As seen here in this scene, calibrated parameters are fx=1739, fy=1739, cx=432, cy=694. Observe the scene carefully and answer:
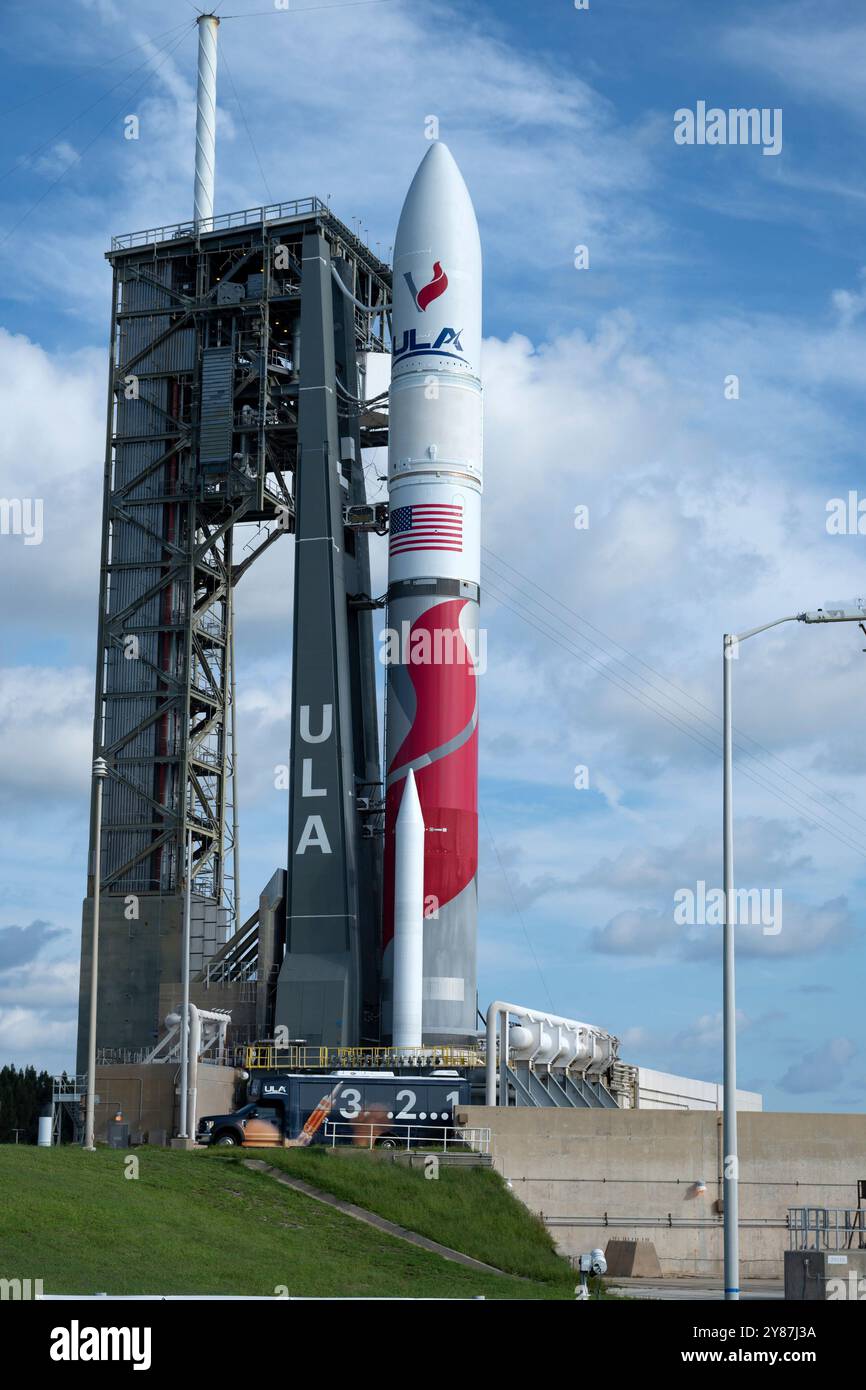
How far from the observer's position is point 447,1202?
43125 mm

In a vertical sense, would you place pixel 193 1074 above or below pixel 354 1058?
below

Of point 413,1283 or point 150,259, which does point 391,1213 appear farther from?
point 150,259

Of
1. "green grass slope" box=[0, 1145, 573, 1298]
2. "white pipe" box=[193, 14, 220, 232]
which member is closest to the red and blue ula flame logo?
"white pipe" box=[193, 14, 220, 232]

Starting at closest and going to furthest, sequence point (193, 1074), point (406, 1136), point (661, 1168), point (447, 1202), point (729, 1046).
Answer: point (729, 1046), point (447, 1202), point (661, 1168), point (406, 1136), point (193, 1074)

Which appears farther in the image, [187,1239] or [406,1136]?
[406,1136]

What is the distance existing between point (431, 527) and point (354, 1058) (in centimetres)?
1711

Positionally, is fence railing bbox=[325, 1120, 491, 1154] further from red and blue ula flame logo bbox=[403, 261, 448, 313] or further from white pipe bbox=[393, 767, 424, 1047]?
red and blue ula flame logo bbox=[403, 261, 448, 313]

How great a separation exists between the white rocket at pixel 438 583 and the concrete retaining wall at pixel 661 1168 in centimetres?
694

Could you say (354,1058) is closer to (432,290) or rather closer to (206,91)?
(432,290)

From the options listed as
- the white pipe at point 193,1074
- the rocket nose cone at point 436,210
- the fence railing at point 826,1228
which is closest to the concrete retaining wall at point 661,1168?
the fence railing at point 826,1228

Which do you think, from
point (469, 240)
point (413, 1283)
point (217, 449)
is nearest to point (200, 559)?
point (217, 449)

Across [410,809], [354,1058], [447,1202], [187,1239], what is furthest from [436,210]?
[187,1239]

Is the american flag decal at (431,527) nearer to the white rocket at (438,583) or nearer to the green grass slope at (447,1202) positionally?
the white rocket at (438,583)

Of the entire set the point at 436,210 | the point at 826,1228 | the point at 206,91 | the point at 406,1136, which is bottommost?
the point at 826,1228
